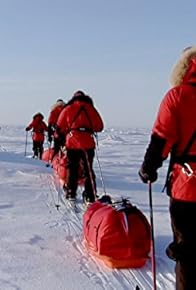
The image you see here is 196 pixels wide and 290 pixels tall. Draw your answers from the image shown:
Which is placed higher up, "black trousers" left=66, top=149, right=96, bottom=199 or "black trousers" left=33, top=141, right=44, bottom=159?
"black trousers" left=66, top=149, right=96, bottom=199

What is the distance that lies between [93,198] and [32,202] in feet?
3.12

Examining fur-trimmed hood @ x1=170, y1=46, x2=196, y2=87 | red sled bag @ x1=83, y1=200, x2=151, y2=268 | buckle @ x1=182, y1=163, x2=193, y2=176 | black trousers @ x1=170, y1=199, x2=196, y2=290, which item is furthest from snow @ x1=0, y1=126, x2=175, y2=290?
fur-trimmed hood @ x1=170, y1=46, x2=196, y2=87

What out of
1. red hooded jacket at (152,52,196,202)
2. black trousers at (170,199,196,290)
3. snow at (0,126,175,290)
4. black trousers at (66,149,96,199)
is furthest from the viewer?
black trousers at (66,149,96,199)

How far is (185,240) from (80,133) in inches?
176

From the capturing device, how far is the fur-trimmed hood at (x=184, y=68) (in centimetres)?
346

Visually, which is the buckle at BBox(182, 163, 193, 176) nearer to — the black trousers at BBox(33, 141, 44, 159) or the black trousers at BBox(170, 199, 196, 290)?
the black trousers at BBox(170, 199, 196, 290)

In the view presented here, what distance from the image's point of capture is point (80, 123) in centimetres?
782

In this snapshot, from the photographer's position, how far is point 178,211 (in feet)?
11.6

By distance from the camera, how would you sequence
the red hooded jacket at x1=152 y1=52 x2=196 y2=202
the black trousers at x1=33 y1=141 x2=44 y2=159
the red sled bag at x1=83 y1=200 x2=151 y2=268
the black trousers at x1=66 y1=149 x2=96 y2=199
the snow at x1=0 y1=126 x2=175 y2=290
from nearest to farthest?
the red hooded jacket at x1=152 y1=52 x2=196 y2=202
the snow at x1=0 y1=126 x2=175 y2=290
the red sled bag at x1=83 y1=200 x2=151 y2=268
the black trousers at x1=66 y1=149 x2=96 y2=199
the black trousers at x1=33 y1=141 x2=44 y2=159

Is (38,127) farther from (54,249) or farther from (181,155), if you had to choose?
(181,155)

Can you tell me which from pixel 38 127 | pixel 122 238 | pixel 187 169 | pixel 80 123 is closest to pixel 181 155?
pixel 187 169

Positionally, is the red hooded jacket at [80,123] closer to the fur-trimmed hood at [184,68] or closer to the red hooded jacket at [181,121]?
the fur-trimmed hood at [184,68]

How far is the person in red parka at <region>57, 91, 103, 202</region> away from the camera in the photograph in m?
7.66

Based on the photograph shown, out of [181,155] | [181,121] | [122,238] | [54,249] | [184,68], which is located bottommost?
[54,249]
